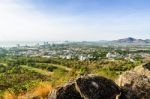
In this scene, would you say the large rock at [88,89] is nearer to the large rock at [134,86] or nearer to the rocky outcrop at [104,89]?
the rocky outcrop at [104,89]

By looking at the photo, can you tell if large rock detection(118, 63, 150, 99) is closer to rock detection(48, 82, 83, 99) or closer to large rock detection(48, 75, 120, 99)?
large rock detection(48, 75, 120, 99)

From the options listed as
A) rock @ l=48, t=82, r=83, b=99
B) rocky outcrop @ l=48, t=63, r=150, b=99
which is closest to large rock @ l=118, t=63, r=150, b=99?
rocky outcrop @ l=48, t=63, r=150, b=99

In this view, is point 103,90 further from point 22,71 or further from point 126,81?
point 22,71

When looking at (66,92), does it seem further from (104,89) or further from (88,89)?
(104,89)

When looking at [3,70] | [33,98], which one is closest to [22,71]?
[3,70]

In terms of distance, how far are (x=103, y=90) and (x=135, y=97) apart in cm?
97

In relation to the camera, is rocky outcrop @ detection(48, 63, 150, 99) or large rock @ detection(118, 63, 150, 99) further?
large rock @ detection(118, 63, 150, 99)

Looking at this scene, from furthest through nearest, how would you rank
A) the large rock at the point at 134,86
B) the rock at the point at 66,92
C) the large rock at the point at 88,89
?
the rock at the point at 66,92
the large rock at the point at 134,86
the large rock at the point at 88,89

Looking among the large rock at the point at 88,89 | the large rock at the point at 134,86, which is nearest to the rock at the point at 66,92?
the large rock at the point at 88,89

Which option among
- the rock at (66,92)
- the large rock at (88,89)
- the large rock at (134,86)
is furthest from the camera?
the rock at (66,92)

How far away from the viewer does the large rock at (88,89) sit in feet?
27.5

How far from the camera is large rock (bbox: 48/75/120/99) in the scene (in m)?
8.37

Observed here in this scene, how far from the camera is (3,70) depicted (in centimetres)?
8981

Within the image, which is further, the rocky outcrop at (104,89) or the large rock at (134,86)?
the large rock at (134,86)
